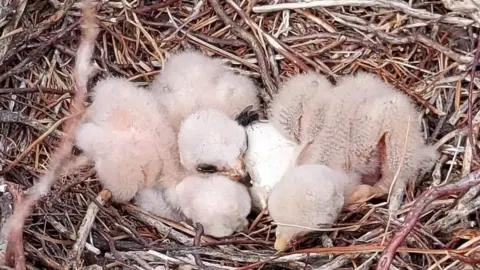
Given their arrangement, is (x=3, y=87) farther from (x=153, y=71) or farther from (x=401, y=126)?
(x=401, y=126)

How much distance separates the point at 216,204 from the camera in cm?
192

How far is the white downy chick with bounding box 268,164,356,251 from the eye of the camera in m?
1.83

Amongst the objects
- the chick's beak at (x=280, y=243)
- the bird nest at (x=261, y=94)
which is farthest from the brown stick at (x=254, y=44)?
the chick's beak at (x=280, y=243)

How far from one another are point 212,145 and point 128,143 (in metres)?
0.23

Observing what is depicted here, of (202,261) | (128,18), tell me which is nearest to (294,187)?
(202,261)

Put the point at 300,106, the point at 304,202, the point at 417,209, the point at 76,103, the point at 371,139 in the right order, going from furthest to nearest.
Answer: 1. the point at 300,106
2. the point at 371,139
3. the point at 304,202
4. the point at 417,209
5. the point at 76,103

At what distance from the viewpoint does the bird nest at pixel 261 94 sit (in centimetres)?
182

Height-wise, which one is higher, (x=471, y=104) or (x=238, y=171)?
(x=471, y=104)

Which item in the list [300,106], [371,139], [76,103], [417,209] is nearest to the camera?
[76,103]

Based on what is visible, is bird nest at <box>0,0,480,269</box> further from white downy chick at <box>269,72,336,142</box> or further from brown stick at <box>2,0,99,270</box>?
brown stick at <box>2,0,99,270</box>

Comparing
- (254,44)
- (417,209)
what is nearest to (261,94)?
(254,44)

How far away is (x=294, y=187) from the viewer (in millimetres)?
1840

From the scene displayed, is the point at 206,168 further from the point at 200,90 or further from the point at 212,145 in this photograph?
the point at 200,90

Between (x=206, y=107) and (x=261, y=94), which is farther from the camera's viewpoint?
(x=261, y=94)
